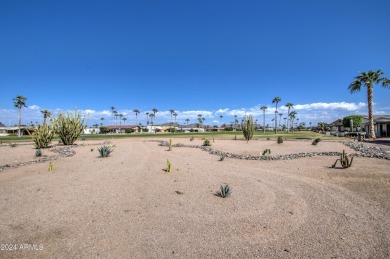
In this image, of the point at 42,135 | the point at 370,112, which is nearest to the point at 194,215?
the point at 42,135

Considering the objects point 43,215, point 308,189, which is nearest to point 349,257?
point 308,189

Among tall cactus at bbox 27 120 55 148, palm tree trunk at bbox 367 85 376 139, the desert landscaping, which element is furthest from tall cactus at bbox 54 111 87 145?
palm tree trunk at bbox 367 85 376 139

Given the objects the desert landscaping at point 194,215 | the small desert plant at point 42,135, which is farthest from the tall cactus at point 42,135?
the desert landscaping at point 194,215

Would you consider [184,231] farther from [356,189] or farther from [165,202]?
[356,189]

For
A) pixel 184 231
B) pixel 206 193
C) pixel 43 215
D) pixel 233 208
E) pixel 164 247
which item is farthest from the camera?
pixel 206 193

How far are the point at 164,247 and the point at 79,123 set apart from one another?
2613 centimetres

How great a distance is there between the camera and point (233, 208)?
646cm

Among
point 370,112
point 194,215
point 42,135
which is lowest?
point 194,215

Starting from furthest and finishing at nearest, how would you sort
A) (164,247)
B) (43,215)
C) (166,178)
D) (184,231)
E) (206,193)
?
(166,178), (206,193), (43,215), (184,231), (164,247)

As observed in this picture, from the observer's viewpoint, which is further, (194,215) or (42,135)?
(42,135)

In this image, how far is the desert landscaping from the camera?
441cm

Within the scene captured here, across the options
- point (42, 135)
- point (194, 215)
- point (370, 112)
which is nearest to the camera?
point (194, 215)

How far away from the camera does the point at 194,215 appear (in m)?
5.99

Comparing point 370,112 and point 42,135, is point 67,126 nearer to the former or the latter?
point 42,135
